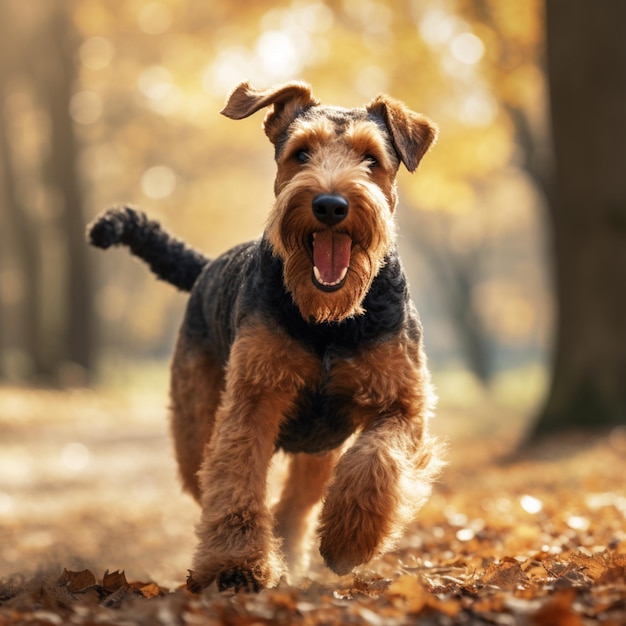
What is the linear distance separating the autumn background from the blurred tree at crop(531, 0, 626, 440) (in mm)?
22

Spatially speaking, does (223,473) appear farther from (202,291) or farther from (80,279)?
(80,279)

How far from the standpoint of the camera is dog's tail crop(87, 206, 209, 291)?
5008mm

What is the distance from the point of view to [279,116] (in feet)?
13.9

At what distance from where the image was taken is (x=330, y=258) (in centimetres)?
371

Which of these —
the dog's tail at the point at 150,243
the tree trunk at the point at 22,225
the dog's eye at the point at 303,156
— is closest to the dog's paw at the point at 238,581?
the dog's eye at the point at 303,156

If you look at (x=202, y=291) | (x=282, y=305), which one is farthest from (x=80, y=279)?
(x=282, y=305)

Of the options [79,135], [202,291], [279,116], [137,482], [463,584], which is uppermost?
[79,135]

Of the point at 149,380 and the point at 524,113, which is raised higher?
the point at 524,113

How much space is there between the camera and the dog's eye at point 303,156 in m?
3.79

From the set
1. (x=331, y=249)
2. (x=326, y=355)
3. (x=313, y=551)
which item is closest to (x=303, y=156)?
(x=331, y=249)

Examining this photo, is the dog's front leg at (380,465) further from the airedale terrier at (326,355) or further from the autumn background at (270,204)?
the autumn background at (270,204)

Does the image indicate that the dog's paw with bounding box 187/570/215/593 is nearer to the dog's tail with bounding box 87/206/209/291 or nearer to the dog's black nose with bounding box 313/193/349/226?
the dog's black nose with bounding box 313/193/349/226

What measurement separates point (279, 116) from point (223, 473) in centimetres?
161

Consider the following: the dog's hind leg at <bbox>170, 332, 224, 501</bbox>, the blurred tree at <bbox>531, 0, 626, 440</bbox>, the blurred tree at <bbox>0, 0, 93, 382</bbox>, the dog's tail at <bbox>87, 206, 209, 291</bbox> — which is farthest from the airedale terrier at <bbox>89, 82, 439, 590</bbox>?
the blurred tree at <bbox>0, 0, 93, 382</bbox>
